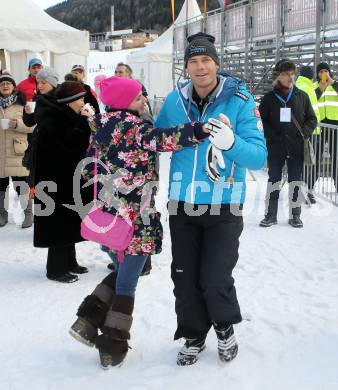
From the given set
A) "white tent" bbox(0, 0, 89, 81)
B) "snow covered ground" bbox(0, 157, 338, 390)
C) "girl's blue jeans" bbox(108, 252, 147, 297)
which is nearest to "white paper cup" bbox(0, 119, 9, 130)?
"snow covered ground" bbox(0, 157, 338, 390)

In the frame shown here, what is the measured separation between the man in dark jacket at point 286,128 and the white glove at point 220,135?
3.68m

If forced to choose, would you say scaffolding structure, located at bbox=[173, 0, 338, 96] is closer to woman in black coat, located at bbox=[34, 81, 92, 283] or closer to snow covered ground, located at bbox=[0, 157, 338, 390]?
snow covered ground, located at bbox=[0, 157, 338, 390]

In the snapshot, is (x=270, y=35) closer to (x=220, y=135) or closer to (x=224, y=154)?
(x=224, y=154)

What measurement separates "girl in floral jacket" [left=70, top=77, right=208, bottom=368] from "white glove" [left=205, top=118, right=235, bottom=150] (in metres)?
0.12

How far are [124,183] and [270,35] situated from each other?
9683 mm

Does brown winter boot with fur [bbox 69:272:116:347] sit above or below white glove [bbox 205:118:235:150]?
below

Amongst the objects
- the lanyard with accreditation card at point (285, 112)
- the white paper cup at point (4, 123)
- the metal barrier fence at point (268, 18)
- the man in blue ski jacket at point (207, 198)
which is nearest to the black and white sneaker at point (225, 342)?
the man in blue ski jacket at point (207, 198)

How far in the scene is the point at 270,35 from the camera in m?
11.6

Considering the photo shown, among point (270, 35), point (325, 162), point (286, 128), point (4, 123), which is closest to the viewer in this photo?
point (4, 123)

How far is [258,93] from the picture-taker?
13008 millimetres

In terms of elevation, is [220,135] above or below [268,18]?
below

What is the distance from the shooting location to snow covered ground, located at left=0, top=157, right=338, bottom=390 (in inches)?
116

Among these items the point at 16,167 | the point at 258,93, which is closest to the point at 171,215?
the point at 16,167

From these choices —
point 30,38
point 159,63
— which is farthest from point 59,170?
point 159,63
